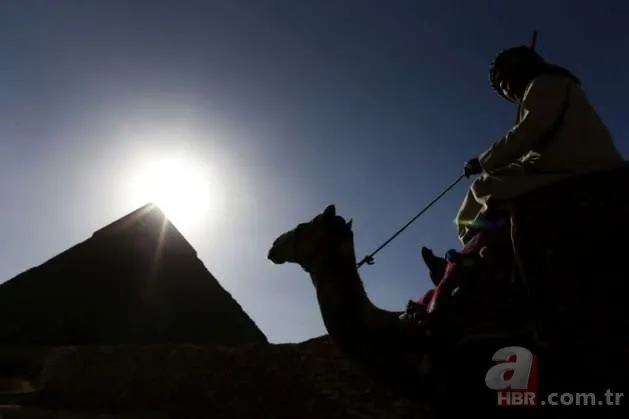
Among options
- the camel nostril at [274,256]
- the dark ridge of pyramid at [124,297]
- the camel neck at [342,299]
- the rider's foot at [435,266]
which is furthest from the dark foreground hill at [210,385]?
the camel neck at [342,299]

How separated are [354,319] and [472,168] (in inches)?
40.0

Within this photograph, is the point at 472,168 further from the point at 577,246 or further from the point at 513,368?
the point at 513,368

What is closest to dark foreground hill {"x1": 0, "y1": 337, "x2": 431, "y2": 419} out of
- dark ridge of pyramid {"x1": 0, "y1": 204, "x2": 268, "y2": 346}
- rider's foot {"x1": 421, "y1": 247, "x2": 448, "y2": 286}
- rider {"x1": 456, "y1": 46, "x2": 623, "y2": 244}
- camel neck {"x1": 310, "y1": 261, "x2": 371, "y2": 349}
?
dark ridge of pyramid {"x1": 0, "y1": 204, "x2": 268, "y2": 346}

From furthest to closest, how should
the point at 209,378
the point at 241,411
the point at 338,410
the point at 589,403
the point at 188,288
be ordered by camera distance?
the point at 188,288 < the point at 209,378 < the point at 241,411 < the point at 338,410 < the point at 589,403

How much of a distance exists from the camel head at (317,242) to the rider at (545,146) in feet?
2.00

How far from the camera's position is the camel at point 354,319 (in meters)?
2.12

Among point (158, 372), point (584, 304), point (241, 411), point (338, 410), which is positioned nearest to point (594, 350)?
point (584, 304)

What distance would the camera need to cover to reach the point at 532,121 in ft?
7.71

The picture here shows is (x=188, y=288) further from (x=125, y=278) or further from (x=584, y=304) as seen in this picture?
(x=584, y=304)

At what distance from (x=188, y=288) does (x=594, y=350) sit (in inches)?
688

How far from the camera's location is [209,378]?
10.0m

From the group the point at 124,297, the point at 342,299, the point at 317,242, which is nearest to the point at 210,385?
the point at 317,242

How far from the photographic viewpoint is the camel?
2115 mm

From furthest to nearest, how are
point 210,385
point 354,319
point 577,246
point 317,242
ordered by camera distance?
1. point 210,385
2. point 317,242
3. point 354,319
4. point 577,246
